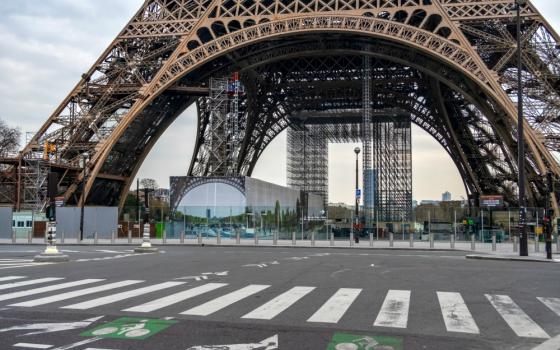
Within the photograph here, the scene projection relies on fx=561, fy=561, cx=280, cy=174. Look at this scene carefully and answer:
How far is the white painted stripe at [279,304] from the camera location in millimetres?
8586

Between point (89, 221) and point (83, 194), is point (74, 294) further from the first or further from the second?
point (89, 221)

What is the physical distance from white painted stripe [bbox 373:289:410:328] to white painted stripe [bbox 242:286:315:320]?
1.57m

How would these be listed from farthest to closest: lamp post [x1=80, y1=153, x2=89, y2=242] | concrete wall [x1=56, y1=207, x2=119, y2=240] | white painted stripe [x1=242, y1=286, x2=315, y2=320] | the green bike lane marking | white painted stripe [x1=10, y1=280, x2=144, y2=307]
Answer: concrete wall [x1=56, y1=207, x2=119, y2=240]
lamp post [x1=80, y1=153, x2=89, y2=242]
white painted stripe [x1=10, y1=280, x2=144, y2=307]
white painted stripe [x1=242, y1=286, x2=315, y2=320]
the green bike lane marking

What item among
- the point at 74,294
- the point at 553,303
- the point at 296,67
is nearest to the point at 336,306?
the point at 553,303

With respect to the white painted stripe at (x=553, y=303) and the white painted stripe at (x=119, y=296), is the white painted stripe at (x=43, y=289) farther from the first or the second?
the white painted stripe at (x=553, y=303)

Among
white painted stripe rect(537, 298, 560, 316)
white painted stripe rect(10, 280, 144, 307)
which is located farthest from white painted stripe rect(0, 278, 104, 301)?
white painted stripe rect(537, 298, 560, 316)

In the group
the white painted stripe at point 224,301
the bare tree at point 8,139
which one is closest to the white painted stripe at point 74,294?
the white painted stripe at point 224,301

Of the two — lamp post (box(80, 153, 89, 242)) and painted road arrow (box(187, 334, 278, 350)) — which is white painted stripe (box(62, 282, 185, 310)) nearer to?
painted road arrow (box(187, 334, 278, 350))

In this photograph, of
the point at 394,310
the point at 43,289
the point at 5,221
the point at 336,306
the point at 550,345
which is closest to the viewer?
the point at 550,345

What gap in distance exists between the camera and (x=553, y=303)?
33.3 feet

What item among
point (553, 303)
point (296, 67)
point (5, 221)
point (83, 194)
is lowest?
point (553, 303)

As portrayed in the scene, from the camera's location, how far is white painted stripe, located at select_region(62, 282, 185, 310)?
370 inches

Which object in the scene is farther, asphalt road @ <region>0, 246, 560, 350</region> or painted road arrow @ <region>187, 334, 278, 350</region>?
asphalt road @ <region>0, 246, 560, 350</region>

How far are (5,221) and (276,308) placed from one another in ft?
118
